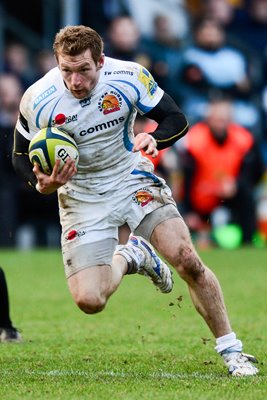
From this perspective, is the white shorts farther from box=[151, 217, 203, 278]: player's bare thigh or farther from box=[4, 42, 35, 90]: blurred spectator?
box=[4, 42, 35, 90]: blurred spectator

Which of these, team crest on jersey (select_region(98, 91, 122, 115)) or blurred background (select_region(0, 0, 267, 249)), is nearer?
team crest on jersey (select_region(98, 91, 122, 115))

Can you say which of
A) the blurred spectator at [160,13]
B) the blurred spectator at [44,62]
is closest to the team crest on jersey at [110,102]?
the blurred spectator at [44,62]

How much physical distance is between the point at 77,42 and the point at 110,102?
1.54 feet

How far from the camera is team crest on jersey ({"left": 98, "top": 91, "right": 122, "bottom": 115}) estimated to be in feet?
23.1

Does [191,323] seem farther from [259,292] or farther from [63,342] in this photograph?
[259,292]

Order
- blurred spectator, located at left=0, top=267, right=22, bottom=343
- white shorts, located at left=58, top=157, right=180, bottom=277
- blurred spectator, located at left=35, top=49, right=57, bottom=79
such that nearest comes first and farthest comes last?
white shorts, located at left=58, top=157, right=180, bottom=277, blurred spectator, located at left=0, top=267, right=22, bottom=343, blurred spectator, located at left=35, top=49, right=57, bottom=79

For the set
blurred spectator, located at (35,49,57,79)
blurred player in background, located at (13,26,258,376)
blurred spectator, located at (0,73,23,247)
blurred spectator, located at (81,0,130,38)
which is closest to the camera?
blurred player in background, located at (13,26,258,376)

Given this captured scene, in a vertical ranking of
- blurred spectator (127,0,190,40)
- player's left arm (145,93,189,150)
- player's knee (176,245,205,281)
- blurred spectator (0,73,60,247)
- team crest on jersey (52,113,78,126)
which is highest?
player's left arm (145,93,189,150)

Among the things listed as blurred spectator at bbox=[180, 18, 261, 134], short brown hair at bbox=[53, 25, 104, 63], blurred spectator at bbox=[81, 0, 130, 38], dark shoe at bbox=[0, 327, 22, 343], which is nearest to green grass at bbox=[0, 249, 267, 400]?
dark shoe at bbox=[0, 327, 22, 343]

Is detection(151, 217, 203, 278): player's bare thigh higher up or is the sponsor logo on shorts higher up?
detection(151, 217, 203, 278): player's bare thigh

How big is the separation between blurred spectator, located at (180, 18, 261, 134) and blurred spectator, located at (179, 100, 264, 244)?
786 mm

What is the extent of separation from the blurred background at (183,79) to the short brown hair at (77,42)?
883cm

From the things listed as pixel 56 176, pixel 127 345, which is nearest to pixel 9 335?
pixel 127 345

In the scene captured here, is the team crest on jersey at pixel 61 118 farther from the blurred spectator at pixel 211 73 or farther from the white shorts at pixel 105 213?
the blurred spectator at pixel 211 73
